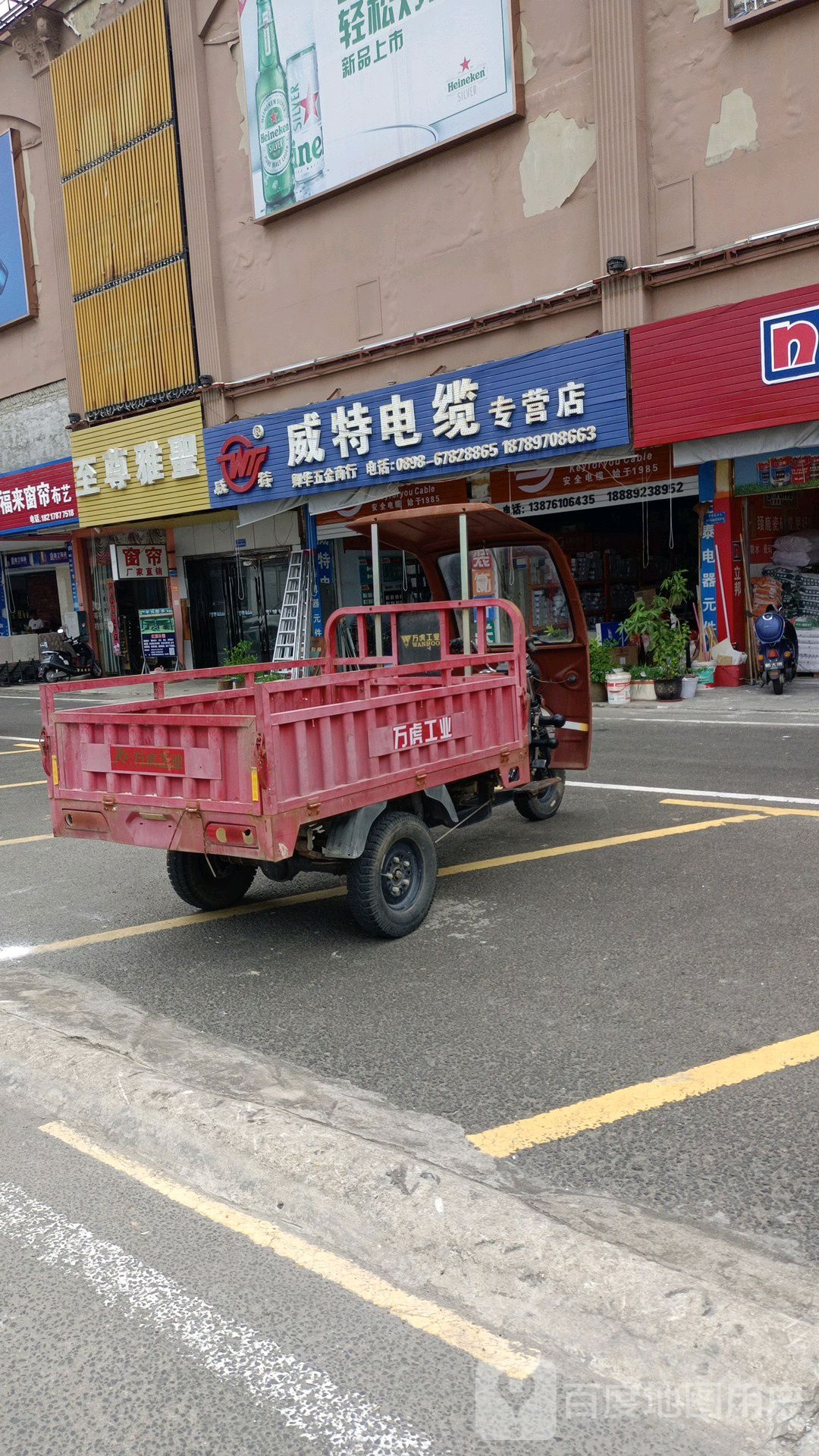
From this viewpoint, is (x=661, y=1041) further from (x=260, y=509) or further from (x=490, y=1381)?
(x=260, y=509)

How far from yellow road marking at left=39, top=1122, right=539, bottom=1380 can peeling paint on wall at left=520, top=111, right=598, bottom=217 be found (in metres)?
15.9

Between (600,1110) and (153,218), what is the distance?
923 inches

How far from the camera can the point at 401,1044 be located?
4.64m

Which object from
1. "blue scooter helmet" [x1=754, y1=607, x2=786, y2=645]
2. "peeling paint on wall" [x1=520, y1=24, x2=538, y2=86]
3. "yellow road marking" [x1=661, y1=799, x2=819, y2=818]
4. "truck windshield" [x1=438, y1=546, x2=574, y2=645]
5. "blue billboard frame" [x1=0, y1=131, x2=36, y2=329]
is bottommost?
"yellow road marking" [x1=661, y1=799, x2=819, y2=818]

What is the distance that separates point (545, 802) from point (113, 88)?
2173 centimetres

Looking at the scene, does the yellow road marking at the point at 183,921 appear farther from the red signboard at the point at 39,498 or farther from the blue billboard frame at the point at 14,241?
the blue billboard frame at the point at 14,241

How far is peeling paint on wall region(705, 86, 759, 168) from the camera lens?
47.5 feet

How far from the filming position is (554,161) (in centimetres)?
1662

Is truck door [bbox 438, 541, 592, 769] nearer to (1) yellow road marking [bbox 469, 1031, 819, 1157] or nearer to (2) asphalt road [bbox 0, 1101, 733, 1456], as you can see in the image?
(1) yellow road marking [bbox 469, 1031, 819, 1157]

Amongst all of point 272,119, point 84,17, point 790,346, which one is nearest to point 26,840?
point 790,346

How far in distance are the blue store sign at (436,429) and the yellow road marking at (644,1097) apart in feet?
42.9

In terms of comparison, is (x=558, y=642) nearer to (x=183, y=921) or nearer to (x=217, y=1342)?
(x=183, y=921)

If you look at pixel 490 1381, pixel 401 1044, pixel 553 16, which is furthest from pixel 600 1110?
pixel 553 16

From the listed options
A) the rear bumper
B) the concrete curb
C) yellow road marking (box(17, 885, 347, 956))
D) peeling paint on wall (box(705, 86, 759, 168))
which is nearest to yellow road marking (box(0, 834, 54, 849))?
yellow road marking (box(17, 885, 347, 956))
